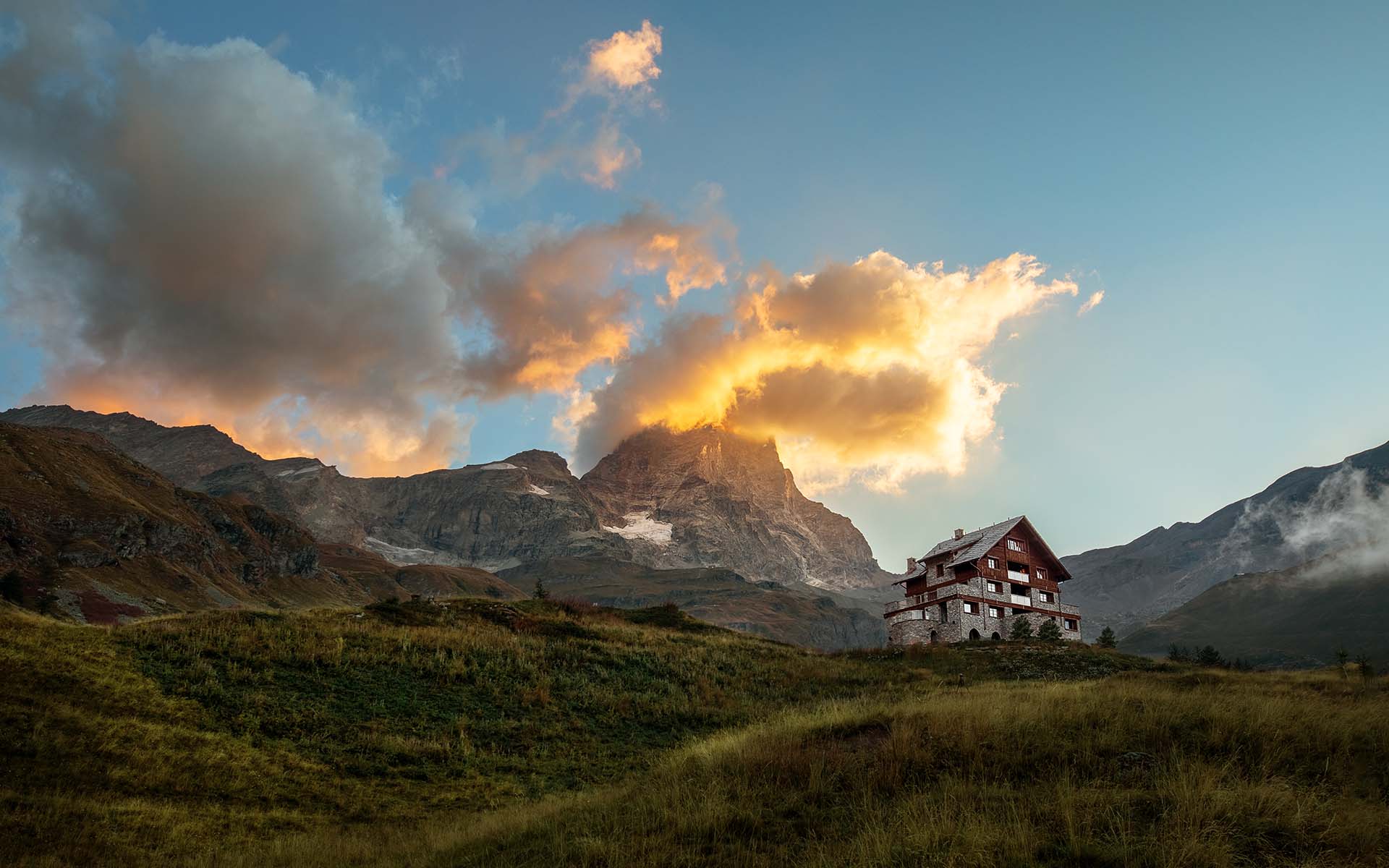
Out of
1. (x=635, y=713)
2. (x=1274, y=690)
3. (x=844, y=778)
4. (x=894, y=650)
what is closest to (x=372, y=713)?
(x=635, y=713)

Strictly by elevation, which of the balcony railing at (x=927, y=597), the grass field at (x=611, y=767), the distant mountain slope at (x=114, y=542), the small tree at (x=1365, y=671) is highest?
the distant mountain slope at (x=114, y=542)

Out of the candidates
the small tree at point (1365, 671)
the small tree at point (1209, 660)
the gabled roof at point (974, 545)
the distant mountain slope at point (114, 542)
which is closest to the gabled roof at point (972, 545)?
the gabled roof at point (974, 545)

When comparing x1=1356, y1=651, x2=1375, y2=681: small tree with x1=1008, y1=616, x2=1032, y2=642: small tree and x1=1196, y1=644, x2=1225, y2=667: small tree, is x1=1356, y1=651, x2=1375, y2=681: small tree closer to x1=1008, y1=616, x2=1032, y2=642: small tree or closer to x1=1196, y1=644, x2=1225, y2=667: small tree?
x1=1196, y1=644, x2=1225, y2=667: small tree

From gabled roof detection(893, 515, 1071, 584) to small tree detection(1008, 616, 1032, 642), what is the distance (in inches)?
244

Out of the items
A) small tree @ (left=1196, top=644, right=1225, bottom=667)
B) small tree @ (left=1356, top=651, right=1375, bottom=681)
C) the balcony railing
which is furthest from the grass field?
the balcony railing

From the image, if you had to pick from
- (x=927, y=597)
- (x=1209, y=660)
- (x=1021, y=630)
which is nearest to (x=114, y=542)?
(x=927, y=597)

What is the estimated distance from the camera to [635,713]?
29.0 meters

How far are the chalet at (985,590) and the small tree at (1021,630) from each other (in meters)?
0.88

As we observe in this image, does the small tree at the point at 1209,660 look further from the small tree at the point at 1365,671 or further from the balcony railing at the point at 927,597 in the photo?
the balcony railing at the point at 927,597

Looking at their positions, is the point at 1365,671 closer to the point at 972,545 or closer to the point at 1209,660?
the point at 1209,660

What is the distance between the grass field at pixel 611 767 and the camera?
9547 millimetres

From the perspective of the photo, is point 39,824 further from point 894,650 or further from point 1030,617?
point 1030,617

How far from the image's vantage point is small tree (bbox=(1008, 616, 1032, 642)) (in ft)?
191

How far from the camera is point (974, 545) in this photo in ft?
219
